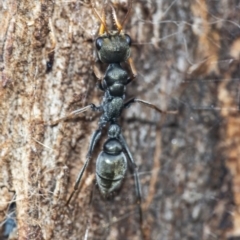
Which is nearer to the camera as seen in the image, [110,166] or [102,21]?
[102,21]

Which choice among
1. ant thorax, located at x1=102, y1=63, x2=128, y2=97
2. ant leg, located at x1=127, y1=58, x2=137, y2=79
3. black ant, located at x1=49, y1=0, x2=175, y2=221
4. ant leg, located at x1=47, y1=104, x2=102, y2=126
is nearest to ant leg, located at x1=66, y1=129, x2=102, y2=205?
black ant, located at x1=49, y1=0, x2=175, y2=221

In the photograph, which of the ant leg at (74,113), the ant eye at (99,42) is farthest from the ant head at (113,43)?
the ant leg at (74,113)

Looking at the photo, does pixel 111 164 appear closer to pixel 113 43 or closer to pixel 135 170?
pixel 135 170

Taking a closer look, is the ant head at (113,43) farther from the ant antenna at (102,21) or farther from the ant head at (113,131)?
the ant head at (113,131)

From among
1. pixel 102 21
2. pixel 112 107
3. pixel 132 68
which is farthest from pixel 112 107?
pixel 102 21

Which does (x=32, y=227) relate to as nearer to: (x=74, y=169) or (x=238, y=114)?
(x=74, y=169)

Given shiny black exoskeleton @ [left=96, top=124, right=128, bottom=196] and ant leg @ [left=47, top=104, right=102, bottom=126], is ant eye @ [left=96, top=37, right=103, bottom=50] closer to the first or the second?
ant leg @ [left=47, top=104, right=102, bottom=126]
